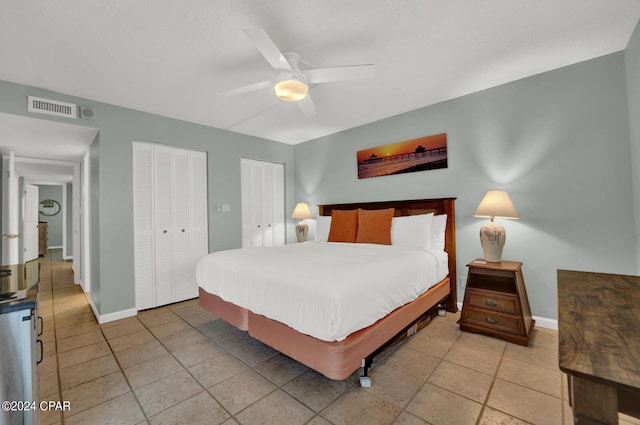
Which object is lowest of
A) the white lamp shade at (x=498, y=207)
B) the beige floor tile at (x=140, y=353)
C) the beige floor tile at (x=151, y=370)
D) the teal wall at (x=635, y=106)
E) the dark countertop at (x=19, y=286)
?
the beige floor tile at (x=151, y=370)

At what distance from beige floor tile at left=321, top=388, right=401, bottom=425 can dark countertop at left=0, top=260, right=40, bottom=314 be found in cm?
157

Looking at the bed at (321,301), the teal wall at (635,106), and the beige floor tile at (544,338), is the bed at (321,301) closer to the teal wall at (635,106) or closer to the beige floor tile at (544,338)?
the beige floor tile at (544,338)

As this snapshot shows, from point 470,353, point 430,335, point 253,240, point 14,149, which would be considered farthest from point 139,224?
point 470,353

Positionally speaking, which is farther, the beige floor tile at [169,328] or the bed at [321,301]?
the beige floor tile at [169,328]

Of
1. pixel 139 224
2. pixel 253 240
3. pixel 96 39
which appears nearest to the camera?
pixel 96 39

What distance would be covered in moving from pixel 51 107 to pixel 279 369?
346 cm

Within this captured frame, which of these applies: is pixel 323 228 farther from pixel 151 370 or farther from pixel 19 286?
pixel 19 286

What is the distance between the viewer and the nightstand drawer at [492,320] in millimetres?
2405

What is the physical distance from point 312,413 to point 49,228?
12.1 m

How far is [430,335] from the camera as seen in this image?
2.59m

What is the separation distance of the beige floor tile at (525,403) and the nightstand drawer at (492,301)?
79cm

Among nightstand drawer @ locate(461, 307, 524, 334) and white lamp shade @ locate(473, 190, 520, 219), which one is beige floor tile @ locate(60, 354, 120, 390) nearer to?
nightstand drawer @ locate(461, 307, 524, 334)

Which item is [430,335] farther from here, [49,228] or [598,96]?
[49,228]

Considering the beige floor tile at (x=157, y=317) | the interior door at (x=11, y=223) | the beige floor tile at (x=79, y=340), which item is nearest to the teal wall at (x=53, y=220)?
the interior door at (x=11, y=223)
